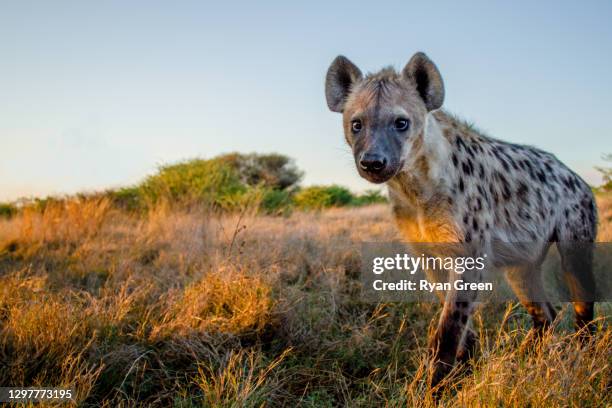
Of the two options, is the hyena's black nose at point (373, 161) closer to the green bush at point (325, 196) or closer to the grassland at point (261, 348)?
the grassland at point (261, 348)

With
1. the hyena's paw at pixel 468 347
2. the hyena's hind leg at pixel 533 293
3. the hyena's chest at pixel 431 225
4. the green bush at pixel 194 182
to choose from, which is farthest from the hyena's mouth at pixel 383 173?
the green bush at pixel 194 182

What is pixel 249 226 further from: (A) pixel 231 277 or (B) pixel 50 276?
(A) pixel 231 277

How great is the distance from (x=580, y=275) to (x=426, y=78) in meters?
1.98

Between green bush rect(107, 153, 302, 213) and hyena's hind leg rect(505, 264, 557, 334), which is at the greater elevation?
green bush rect(107, 153, 302, 213)

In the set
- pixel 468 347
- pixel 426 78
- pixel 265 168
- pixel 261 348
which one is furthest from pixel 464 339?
pixel 265 168

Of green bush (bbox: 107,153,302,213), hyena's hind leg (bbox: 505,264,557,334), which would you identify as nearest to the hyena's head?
hyena's hind leg (bbox: 505,264,557,334)

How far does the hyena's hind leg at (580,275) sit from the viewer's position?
3557 mm

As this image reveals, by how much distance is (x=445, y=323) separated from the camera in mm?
2744

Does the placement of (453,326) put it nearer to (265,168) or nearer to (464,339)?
(464,339)

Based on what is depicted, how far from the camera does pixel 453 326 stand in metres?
2.73

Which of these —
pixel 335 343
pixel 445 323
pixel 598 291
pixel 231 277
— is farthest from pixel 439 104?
pixel 598 291

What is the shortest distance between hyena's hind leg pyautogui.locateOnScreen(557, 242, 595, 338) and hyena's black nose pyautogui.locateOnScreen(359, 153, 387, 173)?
1833mm

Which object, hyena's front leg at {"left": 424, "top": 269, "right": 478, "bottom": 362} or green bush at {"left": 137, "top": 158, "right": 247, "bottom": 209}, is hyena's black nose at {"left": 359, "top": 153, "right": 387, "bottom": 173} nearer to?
hyena's front leg at {"left": 424, "top": 269, "right": 478, "bottom": 362}

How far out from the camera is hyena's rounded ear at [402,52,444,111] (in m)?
2.86
